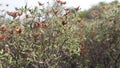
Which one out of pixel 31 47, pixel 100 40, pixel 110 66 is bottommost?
pixel 110 66

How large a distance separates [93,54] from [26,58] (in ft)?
8.37

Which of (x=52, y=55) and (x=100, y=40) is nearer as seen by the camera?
(x=52, y=55)

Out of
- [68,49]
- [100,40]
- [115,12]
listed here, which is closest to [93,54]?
[100,40]

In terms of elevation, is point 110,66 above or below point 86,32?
below

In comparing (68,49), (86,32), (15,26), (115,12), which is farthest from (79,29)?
(15,26)

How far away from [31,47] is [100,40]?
2416 mm

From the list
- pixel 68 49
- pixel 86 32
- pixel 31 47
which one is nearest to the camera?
pixel 31 47

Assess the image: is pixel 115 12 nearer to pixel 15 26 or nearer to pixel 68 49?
pixel 68 49

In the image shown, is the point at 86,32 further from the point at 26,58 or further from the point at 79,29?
the point at 26,58

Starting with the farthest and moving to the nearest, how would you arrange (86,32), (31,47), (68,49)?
1. (86,32)
2. (68,49)
3. (31,47)

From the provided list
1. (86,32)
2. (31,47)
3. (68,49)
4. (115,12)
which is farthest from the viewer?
(86,32)

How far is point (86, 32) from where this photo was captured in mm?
7590

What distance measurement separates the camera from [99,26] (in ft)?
24.1

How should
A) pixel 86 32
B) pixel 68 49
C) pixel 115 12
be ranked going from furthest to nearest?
pixel 86 32 → pixel 115 12 → pixel 68 49
